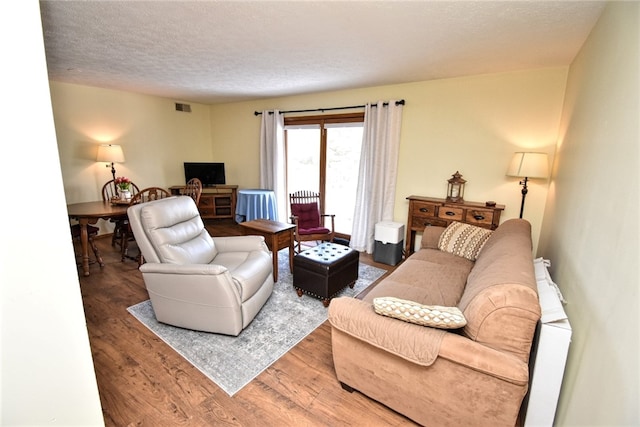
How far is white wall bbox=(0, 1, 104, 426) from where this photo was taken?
925 millimetres

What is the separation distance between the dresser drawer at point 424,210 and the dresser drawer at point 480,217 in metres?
0.36

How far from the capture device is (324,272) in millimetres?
2680

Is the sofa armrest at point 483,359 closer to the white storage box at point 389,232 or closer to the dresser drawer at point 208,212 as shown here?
the white storage box at point 389,232

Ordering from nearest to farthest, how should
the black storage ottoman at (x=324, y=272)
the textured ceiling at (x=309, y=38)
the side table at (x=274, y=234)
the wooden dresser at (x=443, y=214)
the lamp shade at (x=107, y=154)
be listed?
1. the textured ceiling at (x=309, y=38)
2. the black storage ottoman at (x=324, y=272)
3. the side table at (x=274, y=234)
4. the wooden dresser at (x=443, y=214)
5. the lamp shade at (x=107, y=154)

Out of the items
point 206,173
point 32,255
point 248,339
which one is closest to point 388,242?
point 248,339

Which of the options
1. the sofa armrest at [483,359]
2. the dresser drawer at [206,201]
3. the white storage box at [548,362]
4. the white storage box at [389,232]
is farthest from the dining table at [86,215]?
the white storage box at [548,362]

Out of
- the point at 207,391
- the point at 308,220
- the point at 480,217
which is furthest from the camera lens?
the point at 308,220

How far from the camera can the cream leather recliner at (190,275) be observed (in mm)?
2160

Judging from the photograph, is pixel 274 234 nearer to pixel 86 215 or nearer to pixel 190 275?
pixel 190 275

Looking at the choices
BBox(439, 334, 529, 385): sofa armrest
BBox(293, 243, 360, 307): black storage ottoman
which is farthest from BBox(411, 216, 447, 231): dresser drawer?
BBox(439, 334, 529, 385): sofa armrest

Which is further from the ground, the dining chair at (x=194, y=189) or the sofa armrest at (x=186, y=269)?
the dining chair at (x=194, y=189)

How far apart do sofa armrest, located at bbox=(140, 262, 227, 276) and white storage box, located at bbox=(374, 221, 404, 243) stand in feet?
7.53

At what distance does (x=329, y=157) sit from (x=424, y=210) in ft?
5.90

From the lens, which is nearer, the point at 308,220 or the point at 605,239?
the point at 605,239
